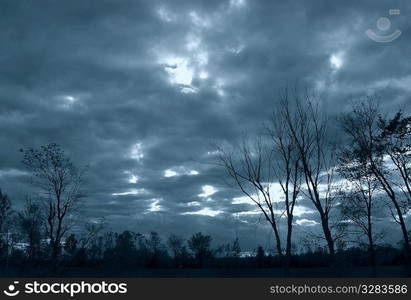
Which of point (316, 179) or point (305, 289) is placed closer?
point (305, 289)

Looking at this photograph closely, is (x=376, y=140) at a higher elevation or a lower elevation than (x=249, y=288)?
higher

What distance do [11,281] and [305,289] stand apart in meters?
14.9

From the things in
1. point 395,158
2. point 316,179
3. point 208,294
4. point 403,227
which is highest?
point 395,158

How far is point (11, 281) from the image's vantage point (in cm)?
1811

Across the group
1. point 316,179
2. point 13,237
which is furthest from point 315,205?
point 13,237

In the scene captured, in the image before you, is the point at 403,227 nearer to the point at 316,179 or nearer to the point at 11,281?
the point at 316,179

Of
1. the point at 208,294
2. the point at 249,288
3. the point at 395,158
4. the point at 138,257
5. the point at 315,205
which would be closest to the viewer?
the point at 208,294

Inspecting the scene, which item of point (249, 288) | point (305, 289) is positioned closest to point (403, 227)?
point (305, 289)

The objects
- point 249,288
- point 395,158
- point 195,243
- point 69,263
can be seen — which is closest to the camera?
point 249,288

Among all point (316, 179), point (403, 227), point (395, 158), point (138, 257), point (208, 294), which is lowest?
point (138, 257)

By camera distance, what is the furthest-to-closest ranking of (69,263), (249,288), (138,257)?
(138,257) → (69,263) → (249,288)

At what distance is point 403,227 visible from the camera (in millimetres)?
25234

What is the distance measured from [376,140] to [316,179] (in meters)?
7.72

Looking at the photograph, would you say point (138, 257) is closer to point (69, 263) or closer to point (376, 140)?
point (69, 263)
